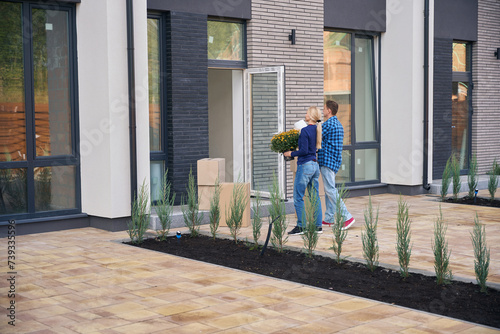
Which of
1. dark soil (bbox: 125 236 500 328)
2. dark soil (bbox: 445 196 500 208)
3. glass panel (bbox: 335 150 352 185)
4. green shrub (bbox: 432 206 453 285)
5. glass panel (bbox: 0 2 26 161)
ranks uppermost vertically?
glass panel (bbox: 0 2 26 161)

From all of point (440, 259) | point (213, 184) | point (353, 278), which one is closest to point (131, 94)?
point (213, 184)

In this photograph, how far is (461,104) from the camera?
591 inches

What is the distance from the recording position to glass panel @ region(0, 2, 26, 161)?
8.77 meters

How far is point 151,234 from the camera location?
8.87m

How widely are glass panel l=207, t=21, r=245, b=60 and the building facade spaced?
0.03m

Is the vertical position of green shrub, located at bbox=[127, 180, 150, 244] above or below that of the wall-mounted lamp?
below

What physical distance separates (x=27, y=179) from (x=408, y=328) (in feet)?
20.1

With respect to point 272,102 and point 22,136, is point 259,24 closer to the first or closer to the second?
point 272,102

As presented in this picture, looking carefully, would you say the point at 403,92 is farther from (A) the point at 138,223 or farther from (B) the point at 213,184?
(A) the point at 138,223

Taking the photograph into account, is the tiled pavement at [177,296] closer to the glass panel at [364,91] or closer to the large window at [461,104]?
the glass panel at [364,91]

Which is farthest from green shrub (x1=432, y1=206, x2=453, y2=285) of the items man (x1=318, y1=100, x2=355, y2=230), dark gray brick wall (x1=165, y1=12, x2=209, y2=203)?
dark gray brick wall (x1=165, y1=12, x2=209, y2=203)

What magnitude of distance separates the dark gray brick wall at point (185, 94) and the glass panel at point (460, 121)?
6931mm

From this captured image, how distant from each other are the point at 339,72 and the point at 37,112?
6252 millimetres

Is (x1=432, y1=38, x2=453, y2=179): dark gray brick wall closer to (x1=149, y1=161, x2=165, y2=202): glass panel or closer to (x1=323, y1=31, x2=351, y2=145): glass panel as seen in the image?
(x1=323, y1=31, x2=351, y2=145): glass panel
